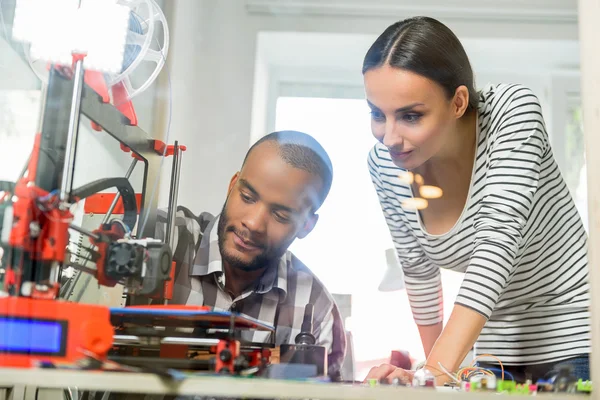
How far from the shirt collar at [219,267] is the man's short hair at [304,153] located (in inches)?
5.9

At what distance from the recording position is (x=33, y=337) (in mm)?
815

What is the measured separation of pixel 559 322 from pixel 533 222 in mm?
197

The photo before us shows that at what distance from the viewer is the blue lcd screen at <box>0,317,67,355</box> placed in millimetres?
808

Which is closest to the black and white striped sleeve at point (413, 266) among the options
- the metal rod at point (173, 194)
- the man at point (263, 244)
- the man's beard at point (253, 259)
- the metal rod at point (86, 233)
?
the man at point (263, 244)

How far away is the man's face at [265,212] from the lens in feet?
4.21

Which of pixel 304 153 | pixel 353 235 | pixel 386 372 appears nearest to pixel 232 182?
pixel 304 153

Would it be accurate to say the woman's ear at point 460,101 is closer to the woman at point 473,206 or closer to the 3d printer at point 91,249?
the woman at point 473,206

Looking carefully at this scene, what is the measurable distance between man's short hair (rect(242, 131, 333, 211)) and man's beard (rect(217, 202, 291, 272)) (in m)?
0.13

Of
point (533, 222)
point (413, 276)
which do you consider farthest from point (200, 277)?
point (533, 222)

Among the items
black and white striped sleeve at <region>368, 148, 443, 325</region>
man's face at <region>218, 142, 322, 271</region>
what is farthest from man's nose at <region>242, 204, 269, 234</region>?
black and white striped sleeve at <region>368, 148, 443, 325</region>

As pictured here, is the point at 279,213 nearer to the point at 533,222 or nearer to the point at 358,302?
the point at 358,302

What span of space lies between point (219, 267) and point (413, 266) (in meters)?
0.39

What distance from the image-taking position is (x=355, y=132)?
1314 mm

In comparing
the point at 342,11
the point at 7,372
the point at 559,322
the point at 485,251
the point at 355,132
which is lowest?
the point at 7,372
